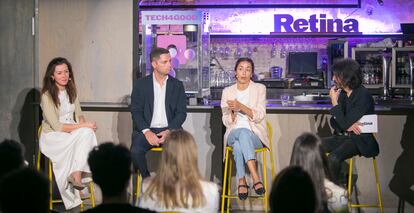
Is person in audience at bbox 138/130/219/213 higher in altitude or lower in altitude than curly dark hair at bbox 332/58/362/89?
lower

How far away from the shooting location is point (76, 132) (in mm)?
6195

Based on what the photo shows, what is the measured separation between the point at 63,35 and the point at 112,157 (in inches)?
162

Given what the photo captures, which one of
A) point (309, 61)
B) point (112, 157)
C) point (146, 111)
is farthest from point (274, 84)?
point (112, 157)

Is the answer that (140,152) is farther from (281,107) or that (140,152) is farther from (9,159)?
(9,159)

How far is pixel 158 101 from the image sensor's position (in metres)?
6.45

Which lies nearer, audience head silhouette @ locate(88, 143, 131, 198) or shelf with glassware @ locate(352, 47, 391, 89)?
audience head silhouette @ locate(88, 143, 131, 198)

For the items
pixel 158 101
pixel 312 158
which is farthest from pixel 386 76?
pixel 312 158

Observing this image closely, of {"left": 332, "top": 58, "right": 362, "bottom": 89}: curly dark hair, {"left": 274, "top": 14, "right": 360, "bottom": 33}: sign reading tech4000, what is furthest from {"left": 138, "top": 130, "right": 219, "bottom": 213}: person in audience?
{"left": 274, "top": 14, "right": 360, "bottom": 33}: sign reading tech4000

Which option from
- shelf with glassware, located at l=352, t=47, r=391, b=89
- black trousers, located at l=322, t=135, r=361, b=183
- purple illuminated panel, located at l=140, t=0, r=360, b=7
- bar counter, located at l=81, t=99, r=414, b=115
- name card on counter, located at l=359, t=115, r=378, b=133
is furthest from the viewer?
purple illuminated panel, located at l=140, t=0, r=360, b=7

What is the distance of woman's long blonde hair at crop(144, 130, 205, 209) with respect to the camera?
150 inches

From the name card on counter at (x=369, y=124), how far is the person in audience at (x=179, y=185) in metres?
2.55

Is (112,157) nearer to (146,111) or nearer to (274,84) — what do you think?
(146,111)

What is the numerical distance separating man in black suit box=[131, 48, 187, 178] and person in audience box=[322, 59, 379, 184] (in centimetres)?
127

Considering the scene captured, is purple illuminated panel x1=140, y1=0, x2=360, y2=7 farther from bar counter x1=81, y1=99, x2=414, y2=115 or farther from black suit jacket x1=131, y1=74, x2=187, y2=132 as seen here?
black suit jacket x1=131, y1=74, x2=187, y2=132
